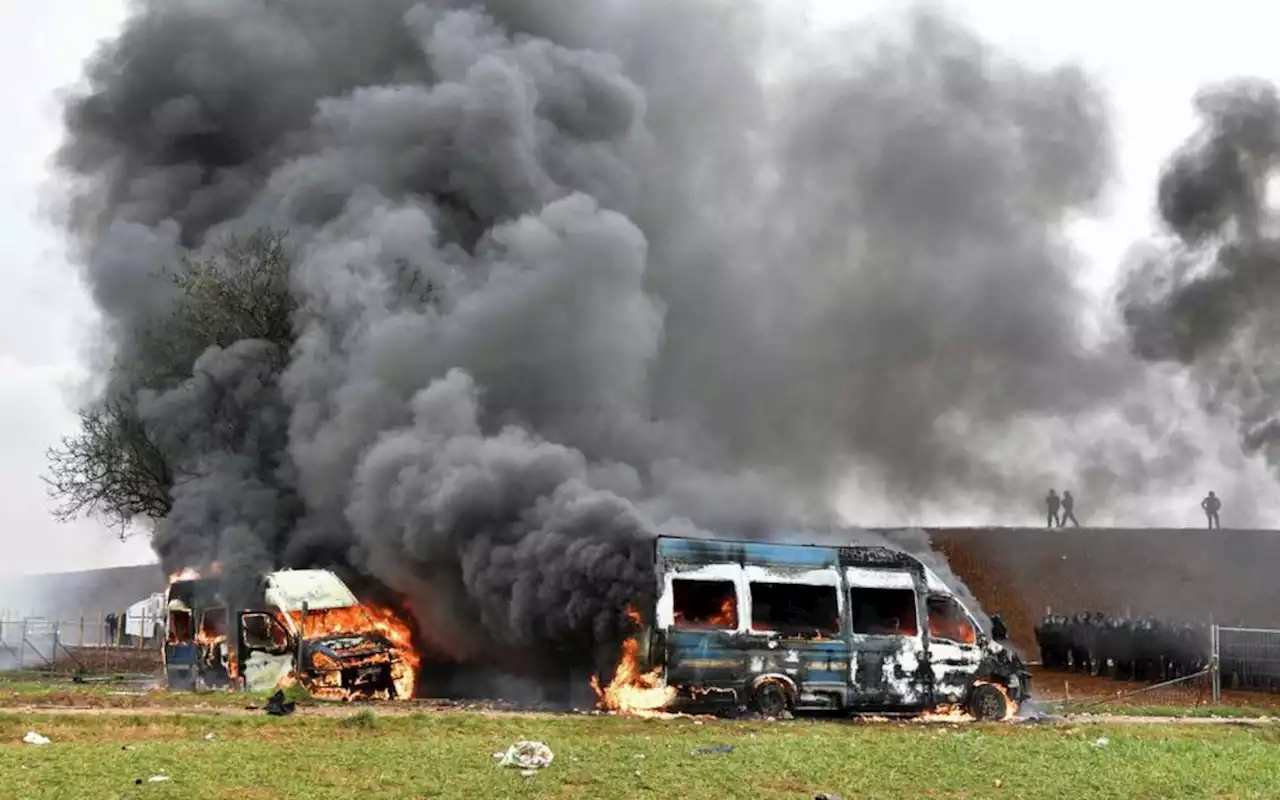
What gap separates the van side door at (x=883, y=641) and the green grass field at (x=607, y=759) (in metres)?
1.05

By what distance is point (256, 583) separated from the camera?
2545 cm

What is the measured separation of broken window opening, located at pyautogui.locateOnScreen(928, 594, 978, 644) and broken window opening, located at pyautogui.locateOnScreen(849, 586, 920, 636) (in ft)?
1.16

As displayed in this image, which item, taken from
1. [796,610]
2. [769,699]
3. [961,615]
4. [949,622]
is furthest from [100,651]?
[961,615]

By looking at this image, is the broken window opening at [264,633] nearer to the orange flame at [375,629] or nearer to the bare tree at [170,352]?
the orange flame at [375,629]

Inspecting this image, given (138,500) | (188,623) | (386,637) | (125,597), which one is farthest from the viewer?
(125,597)

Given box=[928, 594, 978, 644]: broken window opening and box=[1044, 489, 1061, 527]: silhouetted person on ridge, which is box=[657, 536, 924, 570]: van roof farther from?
box=[1044, 489, 1061, 527]: silhouetted person on ridge

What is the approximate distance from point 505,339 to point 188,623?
9.40m

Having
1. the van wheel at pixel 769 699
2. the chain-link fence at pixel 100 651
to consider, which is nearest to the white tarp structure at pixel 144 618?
the chain-link fence at pixel 100 651

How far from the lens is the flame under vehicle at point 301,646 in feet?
74.4

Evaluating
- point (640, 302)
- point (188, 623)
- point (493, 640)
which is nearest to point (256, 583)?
point (188, 623)

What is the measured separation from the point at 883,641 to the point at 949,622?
1.26 meters

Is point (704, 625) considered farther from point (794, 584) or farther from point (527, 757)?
point (527, 757)

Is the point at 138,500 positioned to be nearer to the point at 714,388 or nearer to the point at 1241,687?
the point at 714,388

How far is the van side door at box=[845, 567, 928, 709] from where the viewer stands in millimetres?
18203
